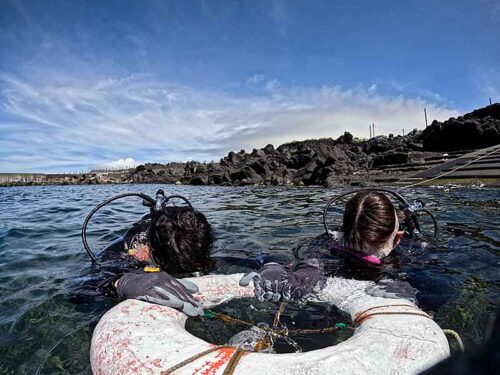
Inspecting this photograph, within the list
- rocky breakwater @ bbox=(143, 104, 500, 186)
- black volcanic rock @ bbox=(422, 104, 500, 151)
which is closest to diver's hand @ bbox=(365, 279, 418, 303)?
rocky breakwater @ bbox=(143, 104, 500, 186)

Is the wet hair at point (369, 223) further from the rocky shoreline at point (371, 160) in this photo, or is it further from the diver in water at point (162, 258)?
the rocky shoreline at point (371, 160)

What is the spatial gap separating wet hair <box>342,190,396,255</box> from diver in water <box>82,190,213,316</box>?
4.84 feet

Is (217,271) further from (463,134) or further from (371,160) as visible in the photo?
(463,134)

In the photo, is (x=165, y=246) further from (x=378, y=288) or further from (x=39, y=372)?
(x=378, y=288)

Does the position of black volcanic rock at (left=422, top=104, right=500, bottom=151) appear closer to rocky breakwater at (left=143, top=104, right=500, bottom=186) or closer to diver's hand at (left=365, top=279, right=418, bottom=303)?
rocky breakwater at (left=143, top=104, right=500, bottom=186)

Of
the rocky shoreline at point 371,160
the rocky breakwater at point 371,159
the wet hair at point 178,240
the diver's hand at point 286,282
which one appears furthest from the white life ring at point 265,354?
the rocky breakwater at point 371,159

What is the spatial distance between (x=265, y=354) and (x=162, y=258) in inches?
70.5

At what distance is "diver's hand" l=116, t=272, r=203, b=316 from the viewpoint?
95.8 inches

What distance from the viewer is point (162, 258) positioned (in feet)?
10.8

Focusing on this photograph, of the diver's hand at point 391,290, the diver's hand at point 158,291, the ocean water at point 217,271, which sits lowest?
the ocean water at point 217,271

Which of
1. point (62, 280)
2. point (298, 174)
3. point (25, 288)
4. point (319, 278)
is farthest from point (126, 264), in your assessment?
point (298, 174)

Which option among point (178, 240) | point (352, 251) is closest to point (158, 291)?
point (178, 240)

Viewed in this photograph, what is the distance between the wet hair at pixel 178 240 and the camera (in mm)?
3254

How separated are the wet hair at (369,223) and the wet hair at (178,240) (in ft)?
4.90
